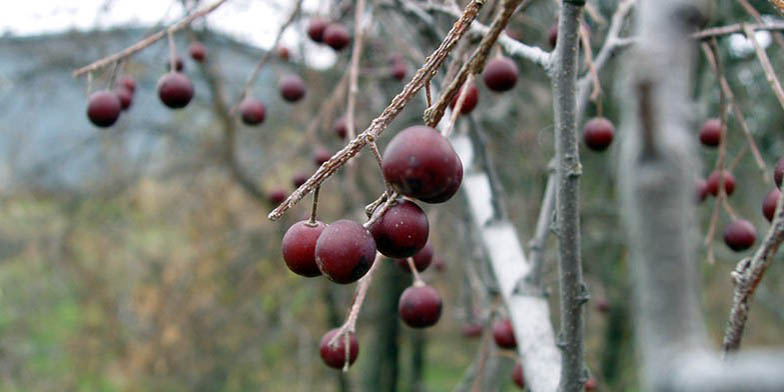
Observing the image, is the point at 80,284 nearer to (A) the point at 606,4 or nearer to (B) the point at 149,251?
(B) the point at 149,251

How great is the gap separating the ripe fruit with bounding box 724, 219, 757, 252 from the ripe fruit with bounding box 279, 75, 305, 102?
1423mm

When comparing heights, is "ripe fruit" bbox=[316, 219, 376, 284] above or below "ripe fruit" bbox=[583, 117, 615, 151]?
above

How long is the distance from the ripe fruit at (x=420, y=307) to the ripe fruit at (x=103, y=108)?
994 mm

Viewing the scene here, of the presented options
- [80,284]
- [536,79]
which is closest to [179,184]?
[80,284]

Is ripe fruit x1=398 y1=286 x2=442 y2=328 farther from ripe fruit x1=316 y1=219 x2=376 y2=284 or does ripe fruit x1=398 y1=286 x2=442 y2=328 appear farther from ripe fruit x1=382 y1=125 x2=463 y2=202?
ripe fruit x1=382 y1=125 x2=463 y2=202

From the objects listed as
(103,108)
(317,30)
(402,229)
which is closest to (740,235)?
(402,229)

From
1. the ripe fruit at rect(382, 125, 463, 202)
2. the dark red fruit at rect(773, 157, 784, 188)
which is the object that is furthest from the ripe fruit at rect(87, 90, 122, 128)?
the dark red fruit at rect(773, 157, 784, 188)

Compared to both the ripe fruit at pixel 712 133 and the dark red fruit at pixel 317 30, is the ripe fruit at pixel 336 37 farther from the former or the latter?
the ripe fruit at pixel 712 133

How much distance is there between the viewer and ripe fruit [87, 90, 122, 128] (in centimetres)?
190

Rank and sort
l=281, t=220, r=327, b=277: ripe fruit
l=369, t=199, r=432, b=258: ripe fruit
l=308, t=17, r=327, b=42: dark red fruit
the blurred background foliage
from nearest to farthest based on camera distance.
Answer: l=369, t=199, r=432, b=258: ripe fruit < l=281, t=220, r=327, b=277: ripe fruit < l=308, t=17, r=327, b=42: dark red fruit < the blurred background foliage

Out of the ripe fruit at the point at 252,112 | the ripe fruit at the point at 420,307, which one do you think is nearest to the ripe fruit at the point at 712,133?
the ripe fruit at the point at 420,307

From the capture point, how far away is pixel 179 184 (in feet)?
24.3

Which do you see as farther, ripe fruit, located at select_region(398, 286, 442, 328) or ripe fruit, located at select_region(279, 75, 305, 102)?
ripe fruit, located at select_region(279, 75, 305, 102)

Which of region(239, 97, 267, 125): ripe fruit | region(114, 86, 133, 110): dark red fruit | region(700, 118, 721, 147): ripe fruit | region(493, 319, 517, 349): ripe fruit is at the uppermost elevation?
region(700, 118, 721, 147): ripe fruit
